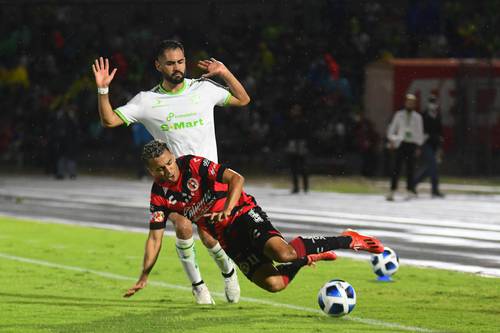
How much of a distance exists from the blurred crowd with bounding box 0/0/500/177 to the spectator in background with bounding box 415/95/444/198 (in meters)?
8.61

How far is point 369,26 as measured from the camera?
40906 mm

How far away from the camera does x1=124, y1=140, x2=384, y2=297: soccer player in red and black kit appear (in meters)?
10.3

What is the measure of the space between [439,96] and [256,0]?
9.56m

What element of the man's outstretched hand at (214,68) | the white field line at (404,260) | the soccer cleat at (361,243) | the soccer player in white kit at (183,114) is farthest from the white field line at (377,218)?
the man's outstretched hand at (214,68)

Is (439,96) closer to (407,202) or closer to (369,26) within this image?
(369,26)

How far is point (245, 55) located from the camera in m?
40.7

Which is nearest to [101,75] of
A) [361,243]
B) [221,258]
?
[221,258]

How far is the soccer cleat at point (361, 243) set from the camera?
10.8 meters

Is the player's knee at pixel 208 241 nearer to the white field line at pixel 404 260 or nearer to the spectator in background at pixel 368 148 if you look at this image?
the white field line at pixel 404 260

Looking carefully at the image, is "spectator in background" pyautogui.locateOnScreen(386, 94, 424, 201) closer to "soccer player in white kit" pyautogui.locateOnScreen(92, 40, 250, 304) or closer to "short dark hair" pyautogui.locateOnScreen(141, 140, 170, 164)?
"soccer player in white kit" pyautogui.locateOnScreen(92, 40, 250, 304)

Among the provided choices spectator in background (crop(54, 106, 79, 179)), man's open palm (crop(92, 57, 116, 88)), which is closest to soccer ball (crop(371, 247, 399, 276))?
man's open palm (crop(92, 57, 116, 88))

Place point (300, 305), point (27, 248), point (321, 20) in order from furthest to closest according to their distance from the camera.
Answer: point (321, 20) → point (27, 248) → point (300, 305)

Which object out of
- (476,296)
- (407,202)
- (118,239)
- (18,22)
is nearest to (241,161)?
(18,22)

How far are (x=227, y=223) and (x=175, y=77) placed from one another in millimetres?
1416
